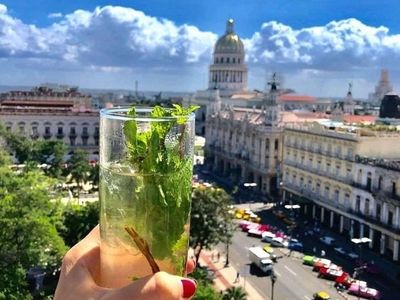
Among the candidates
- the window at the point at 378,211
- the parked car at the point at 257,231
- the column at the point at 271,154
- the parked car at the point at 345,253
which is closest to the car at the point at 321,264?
the parked car at the point at 345,253

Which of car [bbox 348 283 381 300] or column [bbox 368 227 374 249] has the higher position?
column [bbox 368 227 374 249]

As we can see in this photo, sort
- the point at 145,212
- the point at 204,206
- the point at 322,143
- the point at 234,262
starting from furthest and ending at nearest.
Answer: the point at 322,143, the point at 234,262, the point at 204,206, the point at 145,212

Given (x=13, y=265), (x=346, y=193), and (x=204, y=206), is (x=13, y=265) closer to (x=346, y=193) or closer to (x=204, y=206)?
(x=204, y=206)

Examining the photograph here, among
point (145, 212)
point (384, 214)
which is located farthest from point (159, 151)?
point (384, 214)

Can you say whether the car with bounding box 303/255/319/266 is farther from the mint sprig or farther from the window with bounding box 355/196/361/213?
the mint sprig

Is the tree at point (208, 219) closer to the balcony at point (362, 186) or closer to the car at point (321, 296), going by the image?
the car at point (321, 296)

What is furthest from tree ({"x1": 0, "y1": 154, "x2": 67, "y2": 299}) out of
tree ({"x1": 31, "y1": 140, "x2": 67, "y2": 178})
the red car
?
tree ({"x1": 31, "y1": 140, "x2": 67, "y2": 178})
